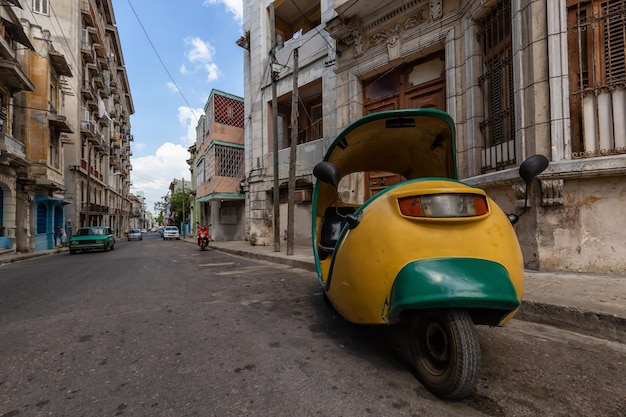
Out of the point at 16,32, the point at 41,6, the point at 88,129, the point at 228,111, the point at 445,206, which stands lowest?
the point at 445,206

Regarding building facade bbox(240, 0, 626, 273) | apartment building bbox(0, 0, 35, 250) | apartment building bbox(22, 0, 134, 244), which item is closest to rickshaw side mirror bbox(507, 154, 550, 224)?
building facade bbox(240, 0, 626, 273)

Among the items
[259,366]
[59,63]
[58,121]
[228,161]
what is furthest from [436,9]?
[59,63]

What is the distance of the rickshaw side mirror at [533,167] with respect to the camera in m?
2.51

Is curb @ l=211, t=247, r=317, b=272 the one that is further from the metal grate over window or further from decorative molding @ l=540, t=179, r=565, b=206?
the metal grate over window

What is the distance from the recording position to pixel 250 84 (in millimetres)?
16391

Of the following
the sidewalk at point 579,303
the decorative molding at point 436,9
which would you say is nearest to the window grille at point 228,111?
the decorative molding at point 436,9

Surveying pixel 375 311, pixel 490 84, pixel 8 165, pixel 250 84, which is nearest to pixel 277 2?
pixel 250 84

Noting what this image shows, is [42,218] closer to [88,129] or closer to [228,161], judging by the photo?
[88,129]

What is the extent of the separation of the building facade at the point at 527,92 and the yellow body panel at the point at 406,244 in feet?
13.5

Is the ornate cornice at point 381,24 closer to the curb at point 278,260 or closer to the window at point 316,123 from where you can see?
the window at point 316,123

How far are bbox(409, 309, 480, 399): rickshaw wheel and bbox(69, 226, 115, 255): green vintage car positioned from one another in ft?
60.9

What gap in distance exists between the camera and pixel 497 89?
661 cm

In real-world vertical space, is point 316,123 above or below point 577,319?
above

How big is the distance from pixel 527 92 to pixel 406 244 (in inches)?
214
